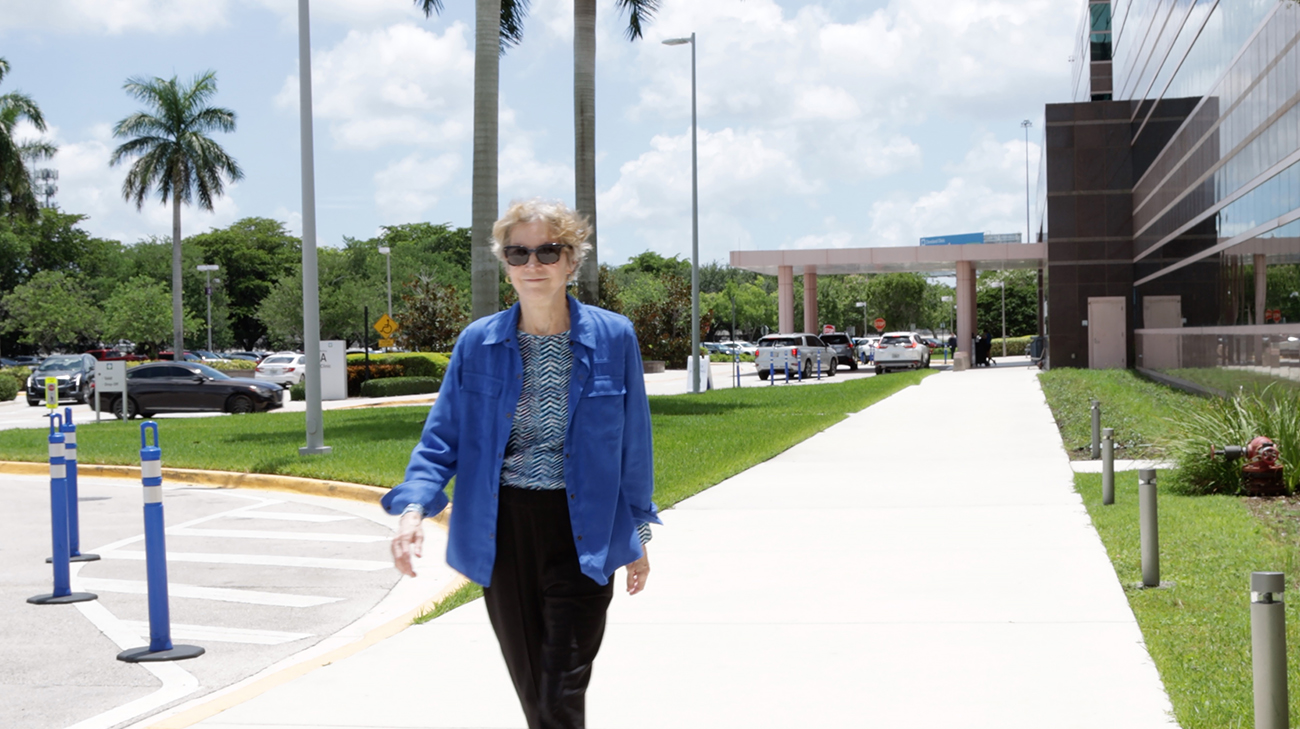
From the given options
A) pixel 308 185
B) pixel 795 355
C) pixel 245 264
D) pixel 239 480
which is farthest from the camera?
pixel 245 264

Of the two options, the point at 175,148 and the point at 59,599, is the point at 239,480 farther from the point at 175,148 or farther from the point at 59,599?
the point at 175,148

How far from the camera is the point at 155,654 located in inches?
243

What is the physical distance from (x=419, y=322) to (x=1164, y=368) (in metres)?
29.2

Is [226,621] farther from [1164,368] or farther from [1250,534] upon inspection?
[1164,368]

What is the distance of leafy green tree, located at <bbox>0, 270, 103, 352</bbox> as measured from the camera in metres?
63.6

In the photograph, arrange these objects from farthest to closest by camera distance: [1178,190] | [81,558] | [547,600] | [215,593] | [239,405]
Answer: [1178,190] < [239,405] < [81,558] < [215,593] < [547,600]

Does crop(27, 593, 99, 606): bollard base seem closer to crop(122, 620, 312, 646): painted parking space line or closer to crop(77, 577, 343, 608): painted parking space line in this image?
crop(77, 577, 343, 608): painted parking space line

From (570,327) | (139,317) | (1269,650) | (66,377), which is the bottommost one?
(66,377)

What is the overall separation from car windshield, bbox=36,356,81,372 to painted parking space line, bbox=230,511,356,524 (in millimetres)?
28769

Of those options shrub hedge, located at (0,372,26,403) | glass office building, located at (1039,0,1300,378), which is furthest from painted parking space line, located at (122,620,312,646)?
shrub hedge, located at (0,372,26,403)

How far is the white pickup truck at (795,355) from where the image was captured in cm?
4238

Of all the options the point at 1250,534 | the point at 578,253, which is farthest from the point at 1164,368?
the point at 578,253

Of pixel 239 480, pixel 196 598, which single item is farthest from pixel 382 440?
pixel 196 598

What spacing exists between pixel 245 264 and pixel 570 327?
96.6 meters
